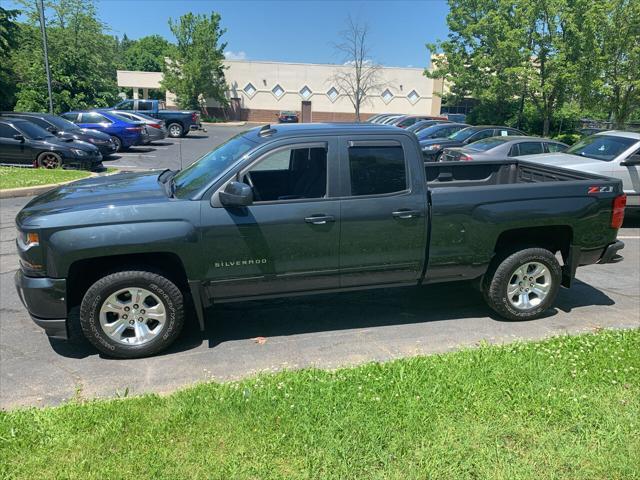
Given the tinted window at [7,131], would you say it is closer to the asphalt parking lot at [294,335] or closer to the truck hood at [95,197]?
the asphalt parking lot at [294,335]

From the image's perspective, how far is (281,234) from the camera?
4289mm

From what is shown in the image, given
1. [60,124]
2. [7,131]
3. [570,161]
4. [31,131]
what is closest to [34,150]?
[31,131]

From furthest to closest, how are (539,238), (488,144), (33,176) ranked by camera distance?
(488,144) → (33,176) → (539,238)

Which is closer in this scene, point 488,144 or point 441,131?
point 488,144

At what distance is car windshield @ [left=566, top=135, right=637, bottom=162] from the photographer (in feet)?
30.9

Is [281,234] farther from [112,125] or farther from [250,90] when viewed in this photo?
[250,90]

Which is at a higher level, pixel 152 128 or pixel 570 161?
pixel 152 128

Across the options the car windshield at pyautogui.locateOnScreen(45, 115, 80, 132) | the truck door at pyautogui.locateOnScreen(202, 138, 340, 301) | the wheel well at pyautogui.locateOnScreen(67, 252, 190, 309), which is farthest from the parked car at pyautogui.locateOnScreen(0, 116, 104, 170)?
the truck door at pyautogui.locateOnScreen(202, 138, 340, 301)

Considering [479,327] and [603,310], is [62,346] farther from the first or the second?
[603,310]

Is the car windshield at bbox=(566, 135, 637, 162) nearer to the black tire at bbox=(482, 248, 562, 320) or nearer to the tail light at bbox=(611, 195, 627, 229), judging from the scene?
the tail light at bbox=(611, 195, 627, 229)

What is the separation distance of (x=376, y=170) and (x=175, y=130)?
27.9 m

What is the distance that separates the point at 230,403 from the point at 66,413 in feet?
3.49

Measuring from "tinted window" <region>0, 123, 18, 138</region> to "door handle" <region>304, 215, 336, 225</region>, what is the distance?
13115 mm

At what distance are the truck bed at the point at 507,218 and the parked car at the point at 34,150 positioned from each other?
1230cm
